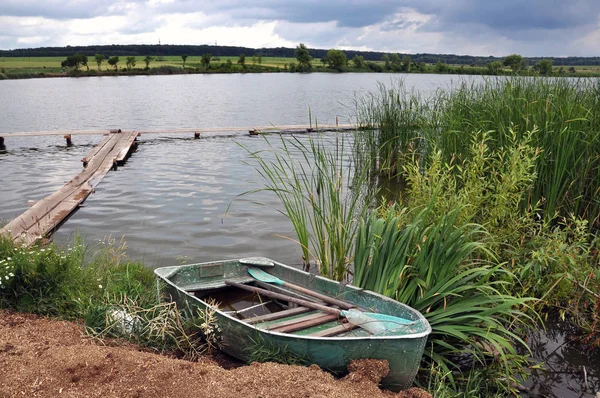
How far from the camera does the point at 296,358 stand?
3395 millimetres

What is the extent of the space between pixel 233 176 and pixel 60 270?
7693 mm

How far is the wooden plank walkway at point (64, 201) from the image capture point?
22.6ft

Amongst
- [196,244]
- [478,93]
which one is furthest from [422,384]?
[478,93]

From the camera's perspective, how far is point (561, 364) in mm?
4113

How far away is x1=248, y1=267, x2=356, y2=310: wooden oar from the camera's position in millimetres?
3920

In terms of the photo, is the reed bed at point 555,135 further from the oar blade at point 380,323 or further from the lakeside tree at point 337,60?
the lakeside tree at point 337,60

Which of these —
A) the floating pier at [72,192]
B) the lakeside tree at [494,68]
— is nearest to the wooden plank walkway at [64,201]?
the floating pier at [72,192]

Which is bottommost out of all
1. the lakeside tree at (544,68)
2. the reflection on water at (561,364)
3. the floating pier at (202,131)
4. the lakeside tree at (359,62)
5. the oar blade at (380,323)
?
the reflection on water at (561,364)

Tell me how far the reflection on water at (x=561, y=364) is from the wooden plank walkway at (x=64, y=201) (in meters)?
4.45

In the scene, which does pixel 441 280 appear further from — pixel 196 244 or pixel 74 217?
pixel 74 217

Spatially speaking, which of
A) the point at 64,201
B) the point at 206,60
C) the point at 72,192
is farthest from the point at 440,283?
the point at 206,60

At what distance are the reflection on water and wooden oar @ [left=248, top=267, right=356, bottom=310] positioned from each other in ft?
4.85

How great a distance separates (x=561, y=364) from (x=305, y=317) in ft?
6.91

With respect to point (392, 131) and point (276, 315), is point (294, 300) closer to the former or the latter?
point (276, 315)
